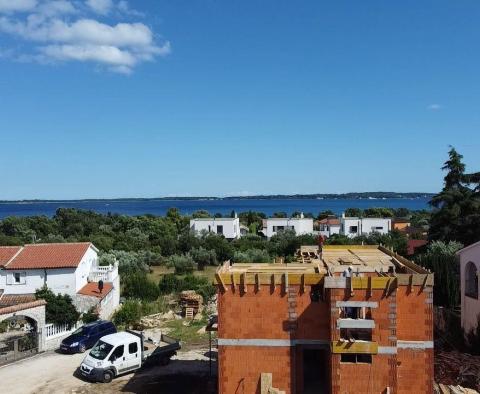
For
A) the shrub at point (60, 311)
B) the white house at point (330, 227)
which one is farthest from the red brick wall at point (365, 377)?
the white house at point (330, 227)

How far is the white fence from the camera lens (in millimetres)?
26969

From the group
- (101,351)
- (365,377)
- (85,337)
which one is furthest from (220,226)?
(365,377)

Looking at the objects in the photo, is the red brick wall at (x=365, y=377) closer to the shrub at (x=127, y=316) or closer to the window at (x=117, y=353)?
the window at (x=117, y=353)

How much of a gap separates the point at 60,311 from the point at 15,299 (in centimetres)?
509

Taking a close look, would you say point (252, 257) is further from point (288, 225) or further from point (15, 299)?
point (288, 225)

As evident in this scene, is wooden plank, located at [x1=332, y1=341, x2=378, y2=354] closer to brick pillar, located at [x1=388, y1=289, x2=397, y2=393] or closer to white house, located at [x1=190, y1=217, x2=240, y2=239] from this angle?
brick pillar, located at [x1=388, y1=289, x2=397, y2=393]

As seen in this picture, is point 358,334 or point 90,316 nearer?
point 358,334

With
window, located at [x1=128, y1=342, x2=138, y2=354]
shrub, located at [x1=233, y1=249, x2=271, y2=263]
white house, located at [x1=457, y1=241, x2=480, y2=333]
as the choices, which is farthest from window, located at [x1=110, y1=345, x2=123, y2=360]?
shrub, located at [x1=233, y1=249, x2=271, y2=263]

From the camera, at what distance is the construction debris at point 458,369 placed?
18055 mm

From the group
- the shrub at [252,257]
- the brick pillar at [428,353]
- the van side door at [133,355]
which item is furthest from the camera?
the shrub at [252,257]

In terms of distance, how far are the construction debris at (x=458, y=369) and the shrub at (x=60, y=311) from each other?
19932 millimetres

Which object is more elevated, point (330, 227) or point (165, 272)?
point (330, 227)

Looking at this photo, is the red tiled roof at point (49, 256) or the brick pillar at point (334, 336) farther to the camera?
the red tiled roof at point (49, 256)

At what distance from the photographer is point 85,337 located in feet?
86.0
